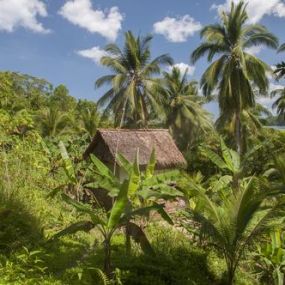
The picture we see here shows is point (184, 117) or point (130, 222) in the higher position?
point (184, 117)

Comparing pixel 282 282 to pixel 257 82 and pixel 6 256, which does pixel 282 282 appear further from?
pixel 257 82

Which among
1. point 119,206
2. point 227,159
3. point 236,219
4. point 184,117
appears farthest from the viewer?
point 184,117

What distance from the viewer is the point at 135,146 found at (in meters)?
14.5

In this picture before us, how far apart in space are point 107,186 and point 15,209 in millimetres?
2104

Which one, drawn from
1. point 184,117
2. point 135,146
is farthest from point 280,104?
point 135,146

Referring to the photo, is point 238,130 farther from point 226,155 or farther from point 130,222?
point 130,222

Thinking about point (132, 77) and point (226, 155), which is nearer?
point (226, 155)

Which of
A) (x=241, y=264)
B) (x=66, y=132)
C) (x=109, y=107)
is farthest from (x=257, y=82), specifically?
(x=241, y=264)

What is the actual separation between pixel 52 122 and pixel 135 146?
12.7 metres

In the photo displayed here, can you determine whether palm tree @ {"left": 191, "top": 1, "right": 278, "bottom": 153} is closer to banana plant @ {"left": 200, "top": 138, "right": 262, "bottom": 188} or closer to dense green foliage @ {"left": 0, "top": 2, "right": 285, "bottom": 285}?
dense green foliage @ {"left": 0, "top": 2, "right": 285, "bottom": 285}

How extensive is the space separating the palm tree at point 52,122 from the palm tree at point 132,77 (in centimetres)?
357

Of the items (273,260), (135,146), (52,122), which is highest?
(52,122)

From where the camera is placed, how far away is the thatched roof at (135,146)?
14.1m

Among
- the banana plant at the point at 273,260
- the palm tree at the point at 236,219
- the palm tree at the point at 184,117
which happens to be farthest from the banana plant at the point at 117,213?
the palm tree at the point at 184,117
